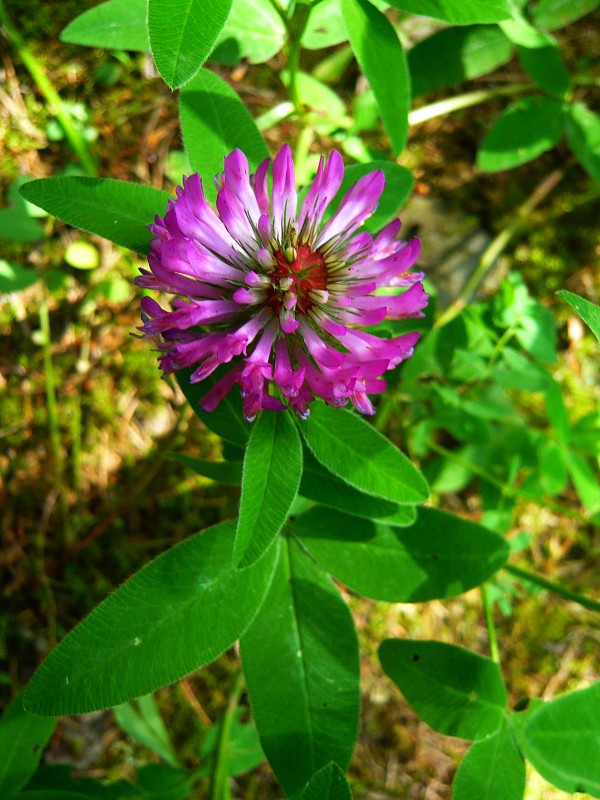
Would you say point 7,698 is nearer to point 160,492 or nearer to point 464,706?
point 160,492

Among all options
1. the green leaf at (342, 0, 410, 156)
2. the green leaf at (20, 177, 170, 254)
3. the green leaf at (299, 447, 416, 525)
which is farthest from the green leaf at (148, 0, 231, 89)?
the green leaf at (299, 447, 416, 525)

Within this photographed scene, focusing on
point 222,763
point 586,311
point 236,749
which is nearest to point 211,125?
point 586,311

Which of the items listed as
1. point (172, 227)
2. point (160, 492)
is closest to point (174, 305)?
Result: point (172, 227)

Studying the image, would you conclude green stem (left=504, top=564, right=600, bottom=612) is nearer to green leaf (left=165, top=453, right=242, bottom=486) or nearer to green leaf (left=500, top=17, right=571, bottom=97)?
green leaf (left=165, top=453, right=242, bottom=486)

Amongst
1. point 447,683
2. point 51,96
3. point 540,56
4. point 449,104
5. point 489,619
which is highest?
point 51,96

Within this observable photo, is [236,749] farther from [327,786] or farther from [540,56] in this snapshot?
[540,56]

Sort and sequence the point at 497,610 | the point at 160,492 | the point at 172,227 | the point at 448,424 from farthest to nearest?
the point at 497,610, the point at 160,492, the point at 448,424, the point at 172,227
